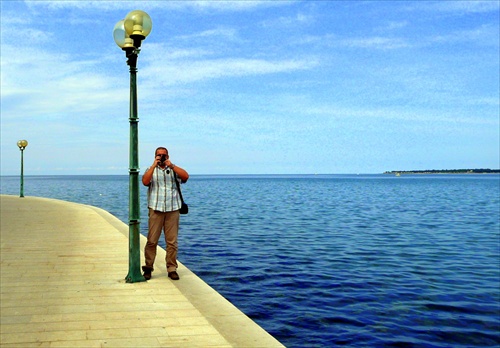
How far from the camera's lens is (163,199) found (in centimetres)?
825

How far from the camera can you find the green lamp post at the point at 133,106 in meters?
8.07

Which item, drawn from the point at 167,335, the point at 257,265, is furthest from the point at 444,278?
the point at 167,335

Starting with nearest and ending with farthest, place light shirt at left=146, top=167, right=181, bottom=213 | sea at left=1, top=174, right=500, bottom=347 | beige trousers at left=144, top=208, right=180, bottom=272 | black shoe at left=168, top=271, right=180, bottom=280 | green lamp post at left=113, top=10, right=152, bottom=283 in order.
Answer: green lamp post at left=113, top=10, right=152, bottom=283 < light shirt at left=146, top=167, right=181, bottom=213 < beige trousers at left=144, top=208, right=180, bottom=272 < black shoe at left=168, top=271, right=180, bottom=280 < sea at left=1, top=174, right=500, bottom=347

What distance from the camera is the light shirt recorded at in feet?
26.9

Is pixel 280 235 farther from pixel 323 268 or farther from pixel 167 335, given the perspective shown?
pixel 167 335

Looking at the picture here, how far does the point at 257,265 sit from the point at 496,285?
Result: 5.89 meters

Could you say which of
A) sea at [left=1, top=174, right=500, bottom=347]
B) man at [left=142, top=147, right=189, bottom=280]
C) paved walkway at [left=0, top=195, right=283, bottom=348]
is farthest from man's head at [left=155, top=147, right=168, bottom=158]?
sea at [left=1, top=174, right=500, bottom=347]

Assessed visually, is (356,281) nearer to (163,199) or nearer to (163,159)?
(163,199)

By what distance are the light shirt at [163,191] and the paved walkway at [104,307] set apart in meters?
1.21

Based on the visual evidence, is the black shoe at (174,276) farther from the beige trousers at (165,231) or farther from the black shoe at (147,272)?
the black shoe at (147,272)

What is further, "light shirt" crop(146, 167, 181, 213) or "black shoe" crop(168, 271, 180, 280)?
"black shoe" crop(168, 271, 180, 280)

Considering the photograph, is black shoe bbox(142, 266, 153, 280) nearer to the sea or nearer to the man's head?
the man's head

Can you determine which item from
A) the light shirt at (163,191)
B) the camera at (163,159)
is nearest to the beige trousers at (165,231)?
the light shirt at (163,191)

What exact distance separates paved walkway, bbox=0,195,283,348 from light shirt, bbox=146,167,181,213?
47.5 inches
